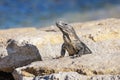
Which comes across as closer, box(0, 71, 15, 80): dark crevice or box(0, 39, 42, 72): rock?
box(0, 39, 42, 72): rock

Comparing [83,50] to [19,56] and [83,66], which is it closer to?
[19,56]

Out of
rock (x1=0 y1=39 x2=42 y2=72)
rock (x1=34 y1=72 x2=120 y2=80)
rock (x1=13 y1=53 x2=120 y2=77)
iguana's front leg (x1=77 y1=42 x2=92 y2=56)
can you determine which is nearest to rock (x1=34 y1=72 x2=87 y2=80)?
rock (x1=34 y1=72 x2=120 y2=80)

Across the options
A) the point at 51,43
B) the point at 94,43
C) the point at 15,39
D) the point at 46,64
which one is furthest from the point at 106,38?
the point at 46,64

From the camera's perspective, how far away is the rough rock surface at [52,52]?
375 inches

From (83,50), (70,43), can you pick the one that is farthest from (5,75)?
(83,50)

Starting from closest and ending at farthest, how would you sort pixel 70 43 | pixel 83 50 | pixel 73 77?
pixel 73 77
pixel 83 50
pixel 70 43

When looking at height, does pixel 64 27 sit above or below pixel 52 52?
above

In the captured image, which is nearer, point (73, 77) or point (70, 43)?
point (73, 77)

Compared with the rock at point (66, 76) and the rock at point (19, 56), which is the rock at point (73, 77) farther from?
the rock at point (19, 56)

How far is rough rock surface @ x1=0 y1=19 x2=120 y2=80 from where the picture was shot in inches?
375

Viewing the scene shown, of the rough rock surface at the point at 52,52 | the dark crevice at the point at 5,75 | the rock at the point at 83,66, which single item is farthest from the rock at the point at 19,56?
the rock at the point at 83,66

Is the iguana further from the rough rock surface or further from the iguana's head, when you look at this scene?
the rough rock surface

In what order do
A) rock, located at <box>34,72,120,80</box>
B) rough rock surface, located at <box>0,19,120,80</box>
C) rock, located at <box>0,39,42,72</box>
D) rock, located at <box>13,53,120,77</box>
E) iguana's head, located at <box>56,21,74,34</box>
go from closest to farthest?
rock, located at <box>34,72,120,80</box> < rock, located at <box>13,53,120,77</box> < rough rock surface, located at <box>0,19,120,80</box> < iguana's head, located at <box>56,21,74,34</box> < rock, located at <box>0,39,42,72</box>

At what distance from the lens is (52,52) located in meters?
12.3
